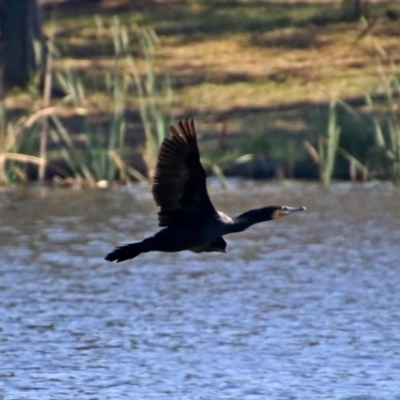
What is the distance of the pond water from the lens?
873 centimetres

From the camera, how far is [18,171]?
15977 mm

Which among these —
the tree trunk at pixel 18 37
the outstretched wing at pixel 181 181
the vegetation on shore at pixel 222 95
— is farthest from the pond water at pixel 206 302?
the tree trunk at pixel 18 37

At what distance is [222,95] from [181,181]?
14.4 metres

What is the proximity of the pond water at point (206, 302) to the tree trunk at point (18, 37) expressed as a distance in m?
6.04

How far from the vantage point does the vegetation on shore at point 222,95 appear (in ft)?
51.3

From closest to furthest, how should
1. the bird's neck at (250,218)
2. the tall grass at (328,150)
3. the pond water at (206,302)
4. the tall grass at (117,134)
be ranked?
the bird's neck at (250,218)
the pond water at (206,302)
the tall grass at (117,134)
the tall grass at (328,150)

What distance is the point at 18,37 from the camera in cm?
2219

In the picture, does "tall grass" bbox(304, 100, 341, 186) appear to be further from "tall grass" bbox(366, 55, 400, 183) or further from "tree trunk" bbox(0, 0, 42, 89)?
"tree trunk" bbox(0, 0, 42, 89)

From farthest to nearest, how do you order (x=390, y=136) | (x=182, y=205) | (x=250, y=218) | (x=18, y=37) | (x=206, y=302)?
(x=18, y=37) < (x=390, y=136) < (x=206, y=302) < (x=250, y=218) < (x=182, y=205)

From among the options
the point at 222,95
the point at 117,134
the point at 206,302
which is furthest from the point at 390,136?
the point at 222,95

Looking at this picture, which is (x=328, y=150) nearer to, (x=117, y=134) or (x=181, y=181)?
(x=117, y=134)

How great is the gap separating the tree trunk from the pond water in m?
6.04

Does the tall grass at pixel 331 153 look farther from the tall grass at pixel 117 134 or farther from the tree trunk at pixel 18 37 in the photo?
the tree trunk at pixel 18 37

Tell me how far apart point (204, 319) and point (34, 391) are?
241cm
